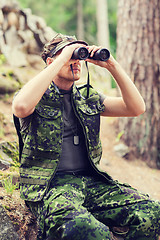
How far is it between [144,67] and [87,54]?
10.6 feet

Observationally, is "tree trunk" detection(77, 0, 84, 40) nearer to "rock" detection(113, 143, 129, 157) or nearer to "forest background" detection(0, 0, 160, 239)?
"forest background" detection(0, 0, 160, 239)

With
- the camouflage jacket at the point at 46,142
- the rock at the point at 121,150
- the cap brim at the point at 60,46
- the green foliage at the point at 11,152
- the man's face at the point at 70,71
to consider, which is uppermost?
the cap brim at the point at 60,46

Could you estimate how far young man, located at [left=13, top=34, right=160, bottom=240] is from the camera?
98.5 inches

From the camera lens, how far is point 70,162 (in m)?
2.97

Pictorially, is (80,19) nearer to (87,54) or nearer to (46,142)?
(87,54)

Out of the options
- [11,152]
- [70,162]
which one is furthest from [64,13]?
[70,162]

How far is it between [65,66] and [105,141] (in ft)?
11.3

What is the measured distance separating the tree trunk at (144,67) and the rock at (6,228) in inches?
142

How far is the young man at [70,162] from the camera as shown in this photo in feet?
8.21

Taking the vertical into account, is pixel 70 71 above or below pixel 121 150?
above

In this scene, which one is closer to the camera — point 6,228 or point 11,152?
point 6,228

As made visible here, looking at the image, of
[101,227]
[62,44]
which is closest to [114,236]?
[101,227]

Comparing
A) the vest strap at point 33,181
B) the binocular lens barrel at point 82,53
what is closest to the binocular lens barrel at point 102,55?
the binocular lens barrel at point 82,53

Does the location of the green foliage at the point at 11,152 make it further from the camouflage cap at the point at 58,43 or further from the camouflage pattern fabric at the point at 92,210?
the camouflage cap at the point at 58,43
